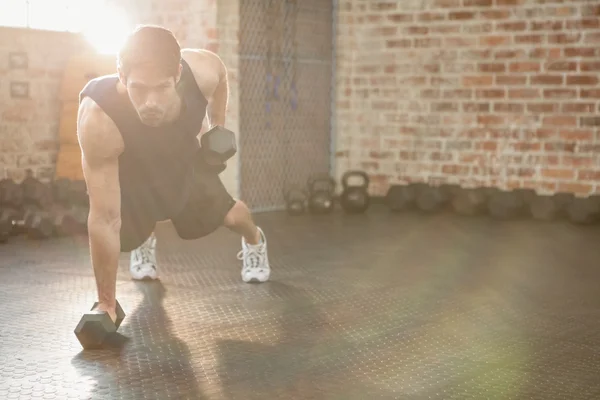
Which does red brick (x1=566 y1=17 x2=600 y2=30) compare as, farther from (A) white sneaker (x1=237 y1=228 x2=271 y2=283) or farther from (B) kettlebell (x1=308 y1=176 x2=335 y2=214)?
(A) white sneaker (x1=237 y1=228 x2=271 y2=283)

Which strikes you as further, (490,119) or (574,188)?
(490,119)

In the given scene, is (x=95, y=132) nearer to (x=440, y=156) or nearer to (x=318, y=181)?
(x=318, y=181)

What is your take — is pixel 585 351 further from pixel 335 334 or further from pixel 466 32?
pixel 466 32

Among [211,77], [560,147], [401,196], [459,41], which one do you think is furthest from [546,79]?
[211,77]

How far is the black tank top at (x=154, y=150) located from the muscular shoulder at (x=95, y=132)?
0.07 feet

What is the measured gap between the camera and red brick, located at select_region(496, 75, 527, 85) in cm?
583

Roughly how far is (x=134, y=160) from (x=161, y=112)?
0.33 m

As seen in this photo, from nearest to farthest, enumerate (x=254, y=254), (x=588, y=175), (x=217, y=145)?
(x=217, y=145)
(x=254, y=254)
(x=588, y=175)

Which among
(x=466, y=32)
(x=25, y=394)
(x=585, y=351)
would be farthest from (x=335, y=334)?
(x=466, y=32)

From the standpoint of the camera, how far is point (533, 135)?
5.83 metres

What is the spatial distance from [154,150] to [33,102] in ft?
9.42

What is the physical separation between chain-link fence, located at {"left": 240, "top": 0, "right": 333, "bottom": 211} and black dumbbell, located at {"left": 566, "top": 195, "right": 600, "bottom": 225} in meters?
1.92

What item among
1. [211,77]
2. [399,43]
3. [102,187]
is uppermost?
[399,43]

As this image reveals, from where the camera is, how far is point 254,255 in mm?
3645
